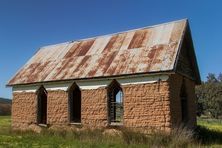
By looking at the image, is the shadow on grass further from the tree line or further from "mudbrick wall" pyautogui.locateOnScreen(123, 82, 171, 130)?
the tree line

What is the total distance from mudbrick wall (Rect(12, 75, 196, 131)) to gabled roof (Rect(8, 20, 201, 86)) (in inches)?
36.8

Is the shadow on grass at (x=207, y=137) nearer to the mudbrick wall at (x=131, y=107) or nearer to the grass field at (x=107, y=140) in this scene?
the grass field at (x=107, y=140)

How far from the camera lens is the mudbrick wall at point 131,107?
17281 millimetres

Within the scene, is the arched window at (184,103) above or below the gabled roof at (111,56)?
below

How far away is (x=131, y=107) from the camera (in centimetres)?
1814

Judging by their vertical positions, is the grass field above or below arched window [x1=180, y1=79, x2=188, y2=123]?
below

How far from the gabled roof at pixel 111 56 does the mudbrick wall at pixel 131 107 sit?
935mm

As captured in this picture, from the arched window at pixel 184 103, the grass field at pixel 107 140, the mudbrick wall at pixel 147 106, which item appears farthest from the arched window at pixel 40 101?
the arched window at pixel 184 103

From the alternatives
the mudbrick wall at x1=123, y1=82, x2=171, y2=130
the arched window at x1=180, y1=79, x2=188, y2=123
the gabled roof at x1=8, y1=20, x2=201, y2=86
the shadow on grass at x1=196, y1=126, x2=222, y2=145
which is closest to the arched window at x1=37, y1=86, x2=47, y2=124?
the gabled roof at x1=8, y1=20, x2=201, y2=86

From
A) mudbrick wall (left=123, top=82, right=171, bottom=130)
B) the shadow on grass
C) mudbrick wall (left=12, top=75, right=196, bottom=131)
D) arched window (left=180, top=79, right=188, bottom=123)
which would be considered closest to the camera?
mudbrick wall (left=123, top=82, right=171, bottom=130)

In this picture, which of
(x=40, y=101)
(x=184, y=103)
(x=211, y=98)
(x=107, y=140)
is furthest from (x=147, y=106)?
(x=211, y=98)

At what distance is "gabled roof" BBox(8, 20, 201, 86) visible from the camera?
1845cm

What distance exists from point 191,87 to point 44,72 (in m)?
9.47

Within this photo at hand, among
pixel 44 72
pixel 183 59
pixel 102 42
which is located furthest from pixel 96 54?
pixel 183 59
